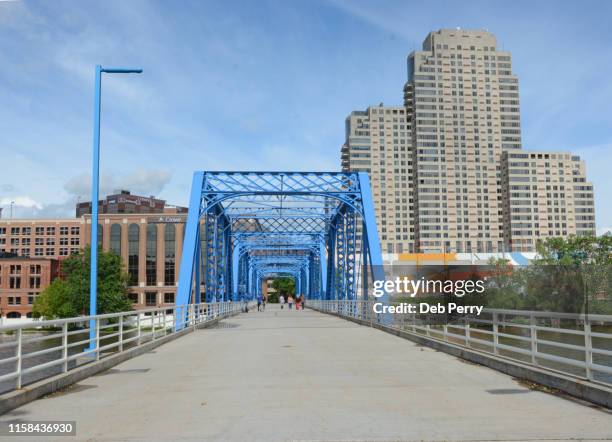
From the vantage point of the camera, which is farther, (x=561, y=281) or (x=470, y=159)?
(x=470, y=159)

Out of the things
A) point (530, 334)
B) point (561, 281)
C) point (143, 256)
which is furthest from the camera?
point (143, 256)

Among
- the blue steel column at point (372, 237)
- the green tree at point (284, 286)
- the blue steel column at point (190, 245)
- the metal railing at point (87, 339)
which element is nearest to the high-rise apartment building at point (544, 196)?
the green tree at point (284, 286)

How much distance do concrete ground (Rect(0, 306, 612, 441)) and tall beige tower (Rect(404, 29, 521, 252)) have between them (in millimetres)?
147860

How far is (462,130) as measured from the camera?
16038 cm

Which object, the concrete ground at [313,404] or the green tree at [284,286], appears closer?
the concrete ground at [313,404]

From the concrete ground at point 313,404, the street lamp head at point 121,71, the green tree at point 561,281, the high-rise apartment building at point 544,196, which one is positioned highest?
the high-rise apartment building at point 544,196

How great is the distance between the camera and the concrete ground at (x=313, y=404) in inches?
264

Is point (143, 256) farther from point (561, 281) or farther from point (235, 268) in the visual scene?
point (561, 281)

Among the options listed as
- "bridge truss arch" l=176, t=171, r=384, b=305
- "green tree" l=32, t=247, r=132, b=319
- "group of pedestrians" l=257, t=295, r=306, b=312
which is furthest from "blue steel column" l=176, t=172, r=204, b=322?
"green tree" l=32, t=247, r=132, b=319

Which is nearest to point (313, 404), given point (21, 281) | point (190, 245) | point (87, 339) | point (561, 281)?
point (87, 339)

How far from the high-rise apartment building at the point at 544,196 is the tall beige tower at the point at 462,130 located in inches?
234

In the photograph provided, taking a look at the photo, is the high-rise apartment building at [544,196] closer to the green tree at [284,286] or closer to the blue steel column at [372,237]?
the green tree at [284,286]

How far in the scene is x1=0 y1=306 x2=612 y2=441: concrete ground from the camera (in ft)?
22.0

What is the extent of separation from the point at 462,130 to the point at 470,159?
7.33 m
